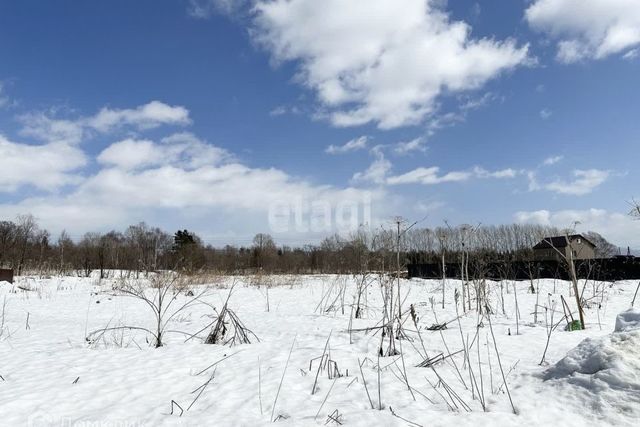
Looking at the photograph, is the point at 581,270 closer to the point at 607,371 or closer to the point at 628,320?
the point at 628,320

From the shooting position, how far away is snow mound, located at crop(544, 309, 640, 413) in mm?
2598

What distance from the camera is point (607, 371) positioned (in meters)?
2.77

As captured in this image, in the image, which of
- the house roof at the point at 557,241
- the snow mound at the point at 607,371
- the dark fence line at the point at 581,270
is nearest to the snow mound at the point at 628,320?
the snow mound at the point at 607,371

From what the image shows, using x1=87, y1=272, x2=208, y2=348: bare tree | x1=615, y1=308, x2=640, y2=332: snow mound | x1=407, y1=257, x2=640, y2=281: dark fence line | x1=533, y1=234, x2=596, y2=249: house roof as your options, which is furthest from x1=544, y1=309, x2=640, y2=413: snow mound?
x1=407, y1=257, x2=640, y2=281: dark fence line

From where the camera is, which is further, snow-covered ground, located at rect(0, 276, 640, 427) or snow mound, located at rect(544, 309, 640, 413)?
snow-covered ground, located at rect(0, 276, 640, 427)

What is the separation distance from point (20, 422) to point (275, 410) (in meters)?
1.77

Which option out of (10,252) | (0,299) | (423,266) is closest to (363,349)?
(0,299)

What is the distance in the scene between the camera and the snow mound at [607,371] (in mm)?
2598

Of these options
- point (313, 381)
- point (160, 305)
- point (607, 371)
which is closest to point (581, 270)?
point (607, 371)

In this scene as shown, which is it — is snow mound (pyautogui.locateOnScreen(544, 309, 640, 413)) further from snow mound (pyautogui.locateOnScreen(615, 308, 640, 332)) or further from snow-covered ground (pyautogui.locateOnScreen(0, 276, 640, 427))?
snow mound (pyautogui.locateOnScreen(615, 308, 640, 332))

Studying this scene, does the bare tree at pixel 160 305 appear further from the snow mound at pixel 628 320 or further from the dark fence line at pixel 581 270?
the dark fence line at pixel 581 270

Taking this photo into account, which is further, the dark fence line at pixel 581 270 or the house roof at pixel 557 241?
the dark fence line at pixel 581 270

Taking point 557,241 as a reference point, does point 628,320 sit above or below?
below

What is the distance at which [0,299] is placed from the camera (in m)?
13.6
